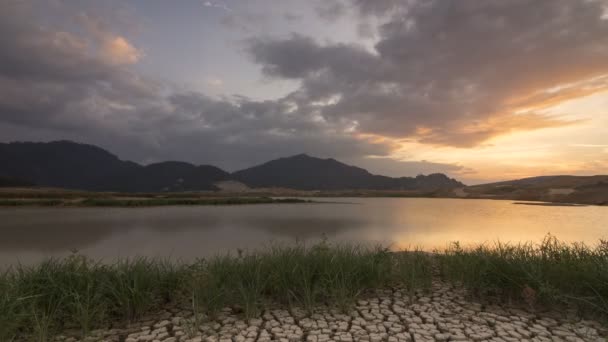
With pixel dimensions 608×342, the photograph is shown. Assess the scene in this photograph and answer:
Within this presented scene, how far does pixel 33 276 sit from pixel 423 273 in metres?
6.00

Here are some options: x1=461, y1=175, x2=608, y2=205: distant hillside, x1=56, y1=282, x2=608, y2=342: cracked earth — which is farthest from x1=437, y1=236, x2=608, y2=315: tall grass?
x1=461, y1=175, x2=608, y2=205: distant hillside

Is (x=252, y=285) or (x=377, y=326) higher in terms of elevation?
(x=252, y=285)

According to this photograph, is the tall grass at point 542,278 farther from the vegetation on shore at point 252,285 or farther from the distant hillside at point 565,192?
the distant hillside at point 565,192

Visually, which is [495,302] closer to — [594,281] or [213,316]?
[594,281]

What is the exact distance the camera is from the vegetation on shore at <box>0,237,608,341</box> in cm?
377

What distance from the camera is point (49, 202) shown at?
2931 centimetres

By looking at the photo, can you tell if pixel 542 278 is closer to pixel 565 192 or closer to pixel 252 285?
pixel 252 285

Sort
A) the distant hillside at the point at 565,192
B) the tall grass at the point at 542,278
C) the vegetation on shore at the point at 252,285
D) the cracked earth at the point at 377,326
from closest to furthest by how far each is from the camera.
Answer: the cracked earth at the point at 377,326 < the vegetation on shore at the point at 252,285 < the tall grass at the point at 542,278 < the distant hillside at the point at 565,192

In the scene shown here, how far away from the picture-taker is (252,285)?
169 inches

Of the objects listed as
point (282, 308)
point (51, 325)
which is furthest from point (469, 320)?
point (51, 325)

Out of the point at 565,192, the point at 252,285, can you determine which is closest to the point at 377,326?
the point at 252,285

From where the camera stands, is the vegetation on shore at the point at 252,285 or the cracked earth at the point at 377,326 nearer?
the cracked earth at the point at 377,326

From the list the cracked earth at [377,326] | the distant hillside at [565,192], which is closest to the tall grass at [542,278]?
the cracked earth at [377,326]

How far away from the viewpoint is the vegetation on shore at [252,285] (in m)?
3.77
